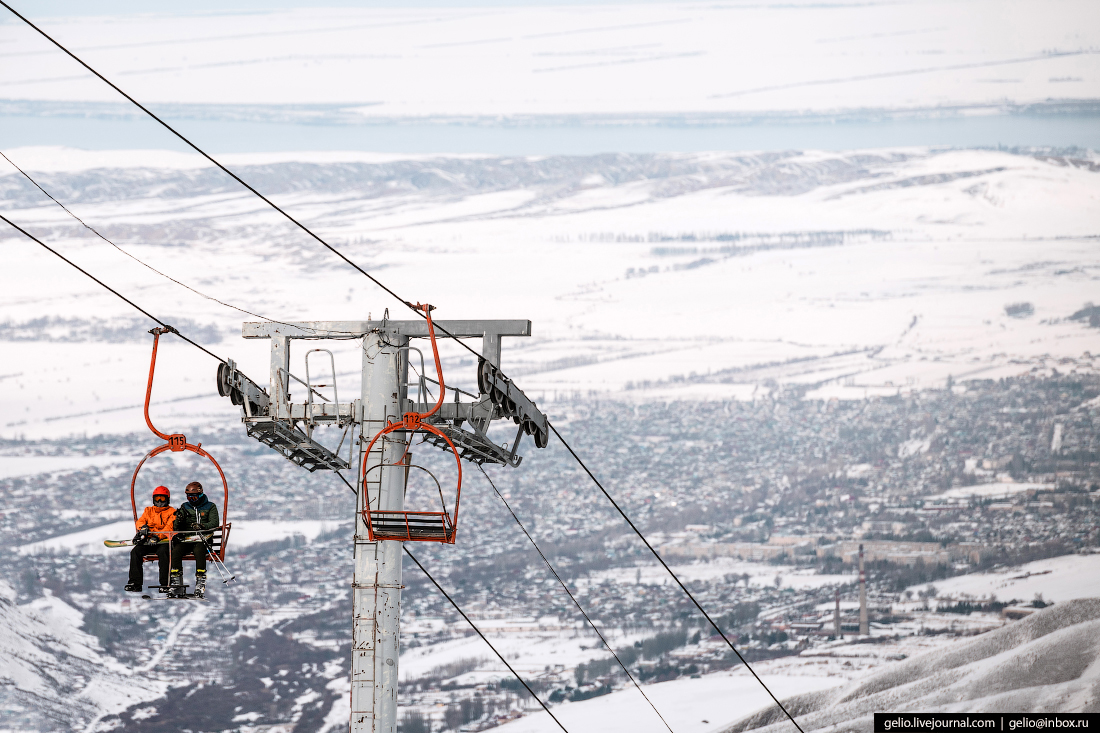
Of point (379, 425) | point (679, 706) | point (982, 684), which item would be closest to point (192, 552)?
point (379, 425)

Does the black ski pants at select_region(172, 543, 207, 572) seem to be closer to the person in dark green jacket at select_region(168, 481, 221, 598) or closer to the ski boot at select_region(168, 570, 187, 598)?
the person in dark green jacket at select_region(168, 481, 221, 598)

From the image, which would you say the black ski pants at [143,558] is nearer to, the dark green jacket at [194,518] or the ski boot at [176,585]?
the ski boot at [176,585]

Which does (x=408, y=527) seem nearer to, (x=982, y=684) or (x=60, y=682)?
(x=982, y=684)

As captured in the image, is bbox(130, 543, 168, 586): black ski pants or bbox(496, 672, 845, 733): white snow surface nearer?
bbox(130, 543, 168, 586): black ski pants

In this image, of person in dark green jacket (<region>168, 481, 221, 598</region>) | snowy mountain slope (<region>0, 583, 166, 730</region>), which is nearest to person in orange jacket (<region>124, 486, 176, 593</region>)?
person in dark green jacket (<region>168, 481, 221, 598</region>)

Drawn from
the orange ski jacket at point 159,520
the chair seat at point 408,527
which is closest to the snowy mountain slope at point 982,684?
the orange ski jacket at point 159,520

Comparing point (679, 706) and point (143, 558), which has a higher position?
point (143, 558)
